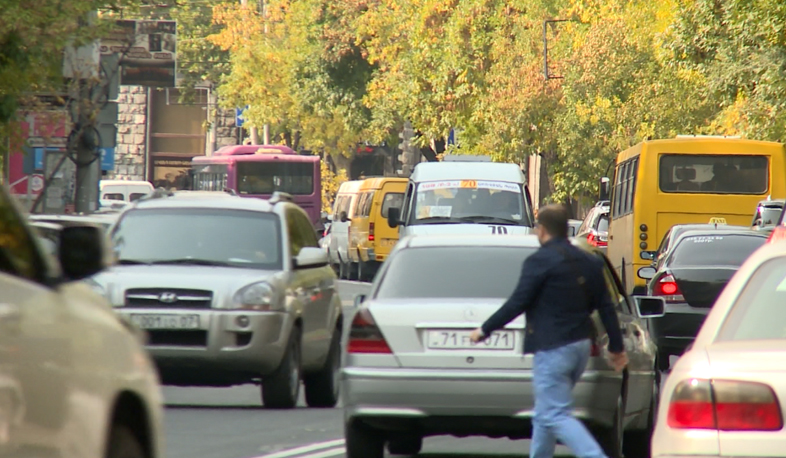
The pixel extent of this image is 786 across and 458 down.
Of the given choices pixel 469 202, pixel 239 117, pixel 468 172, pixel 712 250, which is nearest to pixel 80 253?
pixel 712 250

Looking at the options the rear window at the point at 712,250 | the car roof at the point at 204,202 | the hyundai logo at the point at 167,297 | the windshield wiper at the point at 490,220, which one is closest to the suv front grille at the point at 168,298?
the hyundai logo at the point at 167,297

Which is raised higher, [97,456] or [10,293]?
[10,293]

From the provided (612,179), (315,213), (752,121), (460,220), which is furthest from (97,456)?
(315,213)

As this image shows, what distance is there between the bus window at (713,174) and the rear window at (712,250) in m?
10.8

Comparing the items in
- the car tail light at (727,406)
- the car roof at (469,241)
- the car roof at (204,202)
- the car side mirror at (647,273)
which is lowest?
the car side mirror at (647,273)

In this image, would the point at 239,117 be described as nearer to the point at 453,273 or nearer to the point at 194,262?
the point at 194,262

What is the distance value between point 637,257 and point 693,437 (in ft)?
80.2

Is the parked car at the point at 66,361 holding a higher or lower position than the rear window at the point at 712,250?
higher

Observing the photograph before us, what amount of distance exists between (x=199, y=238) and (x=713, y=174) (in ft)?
61.6

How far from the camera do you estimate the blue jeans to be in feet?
26.4

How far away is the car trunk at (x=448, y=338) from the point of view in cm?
922

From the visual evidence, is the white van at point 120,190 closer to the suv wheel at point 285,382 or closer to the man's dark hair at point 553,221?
the suv wheel at point 285,382

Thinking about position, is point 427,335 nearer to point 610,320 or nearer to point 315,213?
point 610,320

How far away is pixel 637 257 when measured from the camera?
2944 cm
